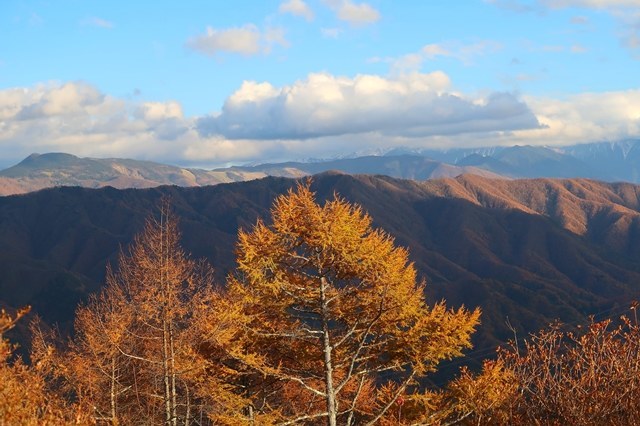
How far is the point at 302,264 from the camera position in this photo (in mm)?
16922

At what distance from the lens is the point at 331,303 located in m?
17.1

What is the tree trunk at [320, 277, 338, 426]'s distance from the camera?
16031mm

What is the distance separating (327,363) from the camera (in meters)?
16.3

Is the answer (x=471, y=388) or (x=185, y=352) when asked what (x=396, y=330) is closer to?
(x=471, y=388)

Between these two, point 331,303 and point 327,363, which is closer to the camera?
point 327,363

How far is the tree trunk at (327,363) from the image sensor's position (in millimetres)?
16031

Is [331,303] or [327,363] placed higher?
[331,303]

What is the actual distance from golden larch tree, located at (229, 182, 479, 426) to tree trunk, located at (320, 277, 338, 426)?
0.03m

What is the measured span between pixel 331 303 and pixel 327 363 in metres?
1.68

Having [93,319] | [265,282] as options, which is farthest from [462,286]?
[265,282]

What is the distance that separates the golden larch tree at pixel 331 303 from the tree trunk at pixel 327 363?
26 mm

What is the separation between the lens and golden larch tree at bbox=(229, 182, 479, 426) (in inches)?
631

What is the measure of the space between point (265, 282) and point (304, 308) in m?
1.69

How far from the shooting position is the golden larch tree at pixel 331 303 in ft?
52.6
